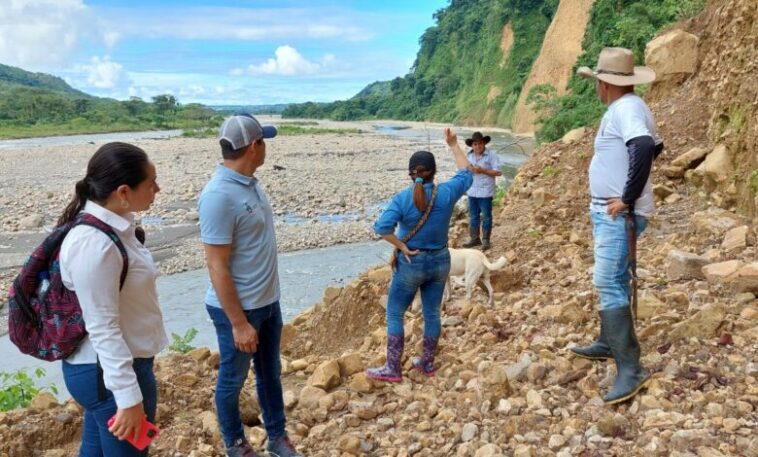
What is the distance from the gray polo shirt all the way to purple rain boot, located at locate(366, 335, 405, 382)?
149 centimetres

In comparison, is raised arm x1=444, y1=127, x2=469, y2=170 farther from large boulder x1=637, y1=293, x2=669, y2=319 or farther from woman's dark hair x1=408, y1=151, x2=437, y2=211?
large boulder x1=637, y1=293, x2=669, y2=319

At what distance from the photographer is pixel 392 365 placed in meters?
4.53

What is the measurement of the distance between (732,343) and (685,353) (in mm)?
299

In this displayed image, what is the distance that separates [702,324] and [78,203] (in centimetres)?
373

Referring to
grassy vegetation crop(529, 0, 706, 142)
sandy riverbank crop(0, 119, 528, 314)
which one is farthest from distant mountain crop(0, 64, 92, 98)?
grassy vegetation crop(529, 0, 706, 142)

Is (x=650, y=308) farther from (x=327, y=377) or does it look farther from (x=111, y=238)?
(x=111, y=238)

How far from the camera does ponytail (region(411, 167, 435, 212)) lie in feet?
12.8

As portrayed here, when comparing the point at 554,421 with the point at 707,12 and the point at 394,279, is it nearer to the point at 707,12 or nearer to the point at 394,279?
the point at 394,279

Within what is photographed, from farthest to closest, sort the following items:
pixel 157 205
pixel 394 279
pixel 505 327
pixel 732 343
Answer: pixel 157 205 → pixel 505 327 → pixel 394 279 → pixel 732 343

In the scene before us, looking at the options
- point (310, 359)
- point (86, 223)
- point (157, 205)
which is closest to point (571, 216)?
point (310, 359)

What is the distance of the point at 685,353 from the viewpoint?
3.87m

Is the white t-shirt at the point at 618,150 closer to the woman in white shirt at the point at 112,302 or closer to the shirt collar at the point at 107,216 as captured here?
the woman in white shirt at the point at 112,302

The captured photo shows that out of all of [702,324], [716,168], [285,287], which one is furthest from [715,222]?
[285,287]

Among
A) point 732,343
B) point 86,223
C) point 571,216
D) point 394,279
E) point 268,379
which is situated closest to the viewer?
point 86,223
